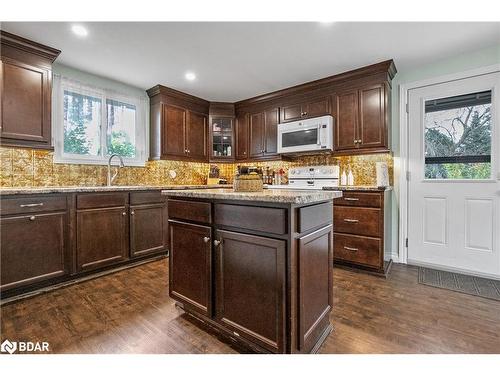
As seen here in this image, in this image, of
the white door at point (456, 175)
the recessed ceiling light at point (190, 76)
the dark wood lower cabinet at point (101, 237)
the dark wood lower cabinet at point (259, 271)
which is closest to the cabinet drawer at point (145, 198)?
the dark wood lower cabinet at point (101, 237)

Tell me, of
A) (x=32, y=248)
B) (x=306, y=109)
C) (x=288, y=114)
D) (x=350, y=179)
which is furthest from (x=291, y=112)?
(x=32, y=248)

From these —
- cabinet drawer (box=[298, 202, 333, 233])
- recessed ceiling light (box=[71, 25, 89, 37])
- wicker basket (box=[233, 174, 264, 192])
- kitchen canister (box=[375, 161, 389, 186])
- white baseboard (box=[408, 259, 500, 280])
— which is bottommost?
white baseboard (box=[408, 259, 500, 280])

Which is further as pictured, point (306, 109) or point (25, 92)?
point (306, 109)

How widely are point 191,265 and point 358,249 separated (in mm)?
1961

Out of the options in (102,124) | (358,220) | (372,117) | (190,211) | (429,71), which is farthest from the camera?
(102,124)

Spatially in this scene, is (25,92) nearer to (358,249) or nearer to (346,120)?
(346,120)

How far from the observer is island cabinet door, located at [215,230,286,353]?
1286mm

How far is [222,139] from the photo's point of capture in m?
4.58

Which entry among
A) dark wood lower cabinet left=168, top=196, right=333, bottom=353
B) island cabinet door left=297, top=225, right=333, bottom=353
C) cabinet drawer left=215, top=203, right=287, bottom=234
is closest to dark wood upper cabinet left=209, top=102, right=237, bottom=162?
dark wood lower cabinet left=168, top=196, right=333, bottom=353

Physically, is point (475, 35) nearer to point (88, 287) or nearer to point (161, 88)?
point (161, 88)

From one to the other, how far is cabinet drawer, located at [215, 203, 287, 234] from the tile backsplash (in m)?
2.47

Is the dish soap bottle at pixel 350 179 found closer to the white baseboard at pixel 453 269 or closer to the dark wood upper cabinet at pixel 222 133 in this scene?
the white baseboard at pixel 453 269

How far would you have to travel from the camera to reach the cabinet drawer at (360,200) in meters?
2.70

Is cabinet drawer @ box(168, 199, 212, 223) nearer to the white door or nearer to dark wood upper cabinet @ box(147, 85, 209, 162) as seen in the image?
dark wood upper cabinet @ box(147, 85, 209, 162)
